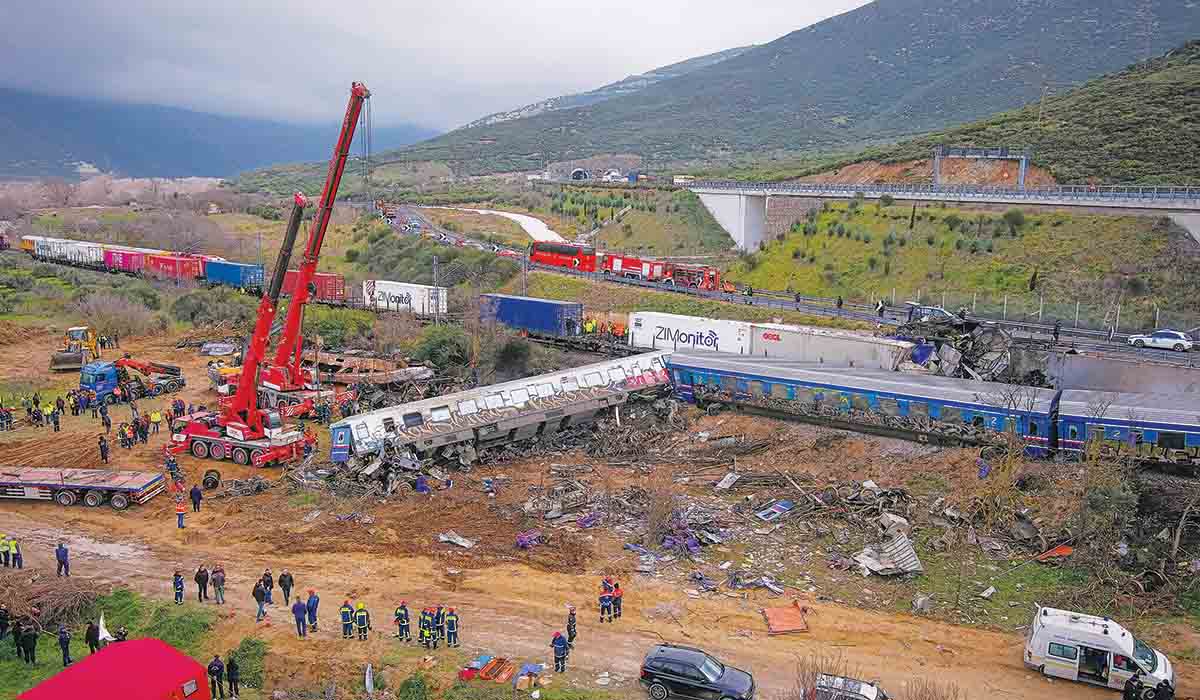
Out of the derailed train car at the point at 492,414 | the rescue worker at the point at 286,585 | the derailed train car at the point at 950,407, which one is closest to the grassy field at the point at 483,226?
Answer: the derailed train car at the point at 492,414

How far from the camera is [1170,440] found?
85.8 feet

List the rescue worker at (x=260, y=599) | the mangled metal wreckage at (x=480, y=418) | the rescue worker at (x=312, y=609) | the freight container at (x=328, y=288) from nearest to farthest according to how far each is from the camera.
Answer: the rescue worker at (x=312, y=609), the rescue worker at (x=260, y=599), the mangled metal wreckage at (x=480, y=418), the freight container at (x=328, y=288)

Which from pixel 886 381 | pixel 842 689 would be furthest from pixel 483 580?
pixel 886 381

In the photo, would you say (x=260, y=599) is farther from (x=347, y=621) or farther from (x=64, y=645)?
(x=64, y=645)

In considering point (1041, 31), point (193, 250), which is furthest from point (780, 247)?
point (1041, 31)

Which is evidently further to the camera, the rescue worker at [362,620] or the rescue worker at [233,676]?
the rescue worker at [362,620]

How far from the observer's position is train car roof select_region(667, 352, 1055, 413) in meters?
29.6

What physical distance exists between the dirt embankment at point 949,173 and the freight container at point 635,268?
2923 cm

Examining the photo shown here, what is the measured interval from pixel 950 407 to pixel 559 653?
19.0m

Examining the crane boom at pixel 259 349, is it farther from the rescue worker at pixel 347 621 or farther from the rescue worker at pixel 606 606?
the rescue worker at pixel 606 606

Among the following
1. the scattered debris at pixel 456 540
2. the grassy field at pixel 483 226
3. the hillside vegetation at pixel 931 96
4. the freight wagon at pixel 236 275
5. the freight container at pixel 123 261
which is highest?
the hillside vegetation at pixel 931 96

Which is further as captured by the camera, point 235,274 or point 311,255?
point 235,274

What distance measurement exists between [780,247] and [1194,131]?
3170 centimetres

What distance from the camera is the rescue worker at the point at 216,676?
17062 millimetres
